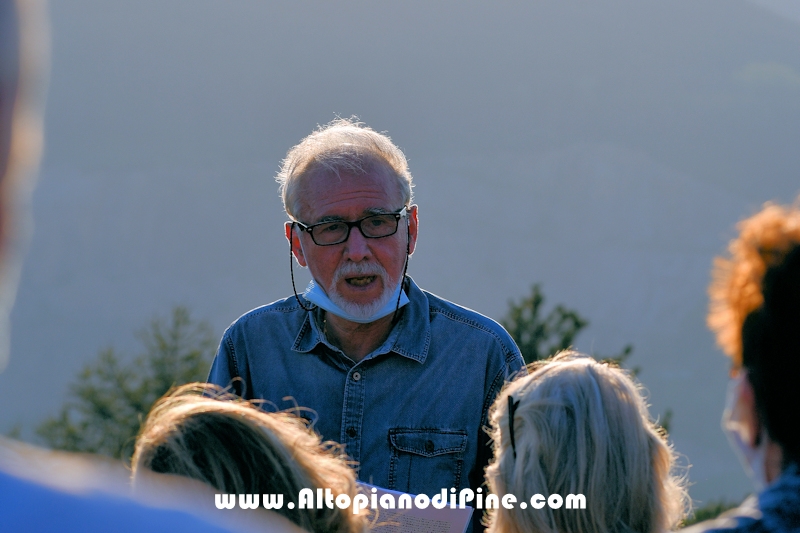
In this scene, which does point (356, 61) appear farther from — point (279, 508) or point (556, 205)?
point (279, 508)

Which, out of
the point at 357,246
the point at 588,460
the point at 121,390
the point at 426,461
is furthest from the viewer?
the point at 121,390

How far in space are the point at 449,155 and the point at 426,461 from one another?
35257 mm

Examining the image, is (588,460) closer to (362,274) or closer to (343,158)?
(362,274)

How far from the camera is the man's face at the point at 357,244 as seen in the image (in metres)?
2.80

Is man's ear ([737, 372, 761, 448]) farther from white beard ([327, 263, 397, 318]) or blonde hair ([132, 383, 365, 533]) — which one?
white beard ([327, 263, 397, 318])

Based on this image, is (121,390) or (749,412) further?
(121,390)

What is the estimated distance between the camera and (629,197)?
3450 centimetres

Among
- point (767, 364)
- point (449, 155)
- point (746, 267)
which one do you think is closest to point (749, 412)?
point (767, 364)

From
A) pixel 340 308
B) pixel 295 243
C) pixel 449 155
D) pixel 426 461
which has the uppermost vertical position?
pixel 449 155

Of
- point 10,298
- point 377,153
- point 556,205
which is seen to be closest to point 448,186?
point 556,205

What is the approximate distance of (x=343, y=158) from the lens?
9.28ft

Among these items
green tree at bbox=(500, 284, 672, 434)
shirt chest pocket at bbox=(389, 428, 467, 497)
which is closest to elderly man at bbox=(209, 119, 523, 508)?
shirt chest pocket at bbox=(389, 428, 467, 497)

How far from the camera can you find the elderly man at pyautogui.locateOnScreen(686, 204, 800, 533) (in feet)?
4.08

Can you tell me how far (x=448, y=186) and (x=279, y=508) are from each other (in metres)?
33.6
